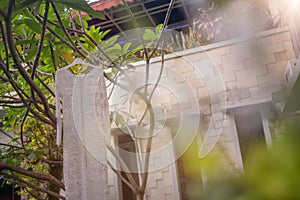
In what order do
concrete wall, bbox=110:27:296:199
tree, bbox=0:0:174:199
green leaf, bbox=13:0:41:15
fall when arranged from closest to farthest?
green leaf, bbox=13:0:41:15 < tree, bbox=0:0:174:199 < concrete wall, bbox=110:27:296:199

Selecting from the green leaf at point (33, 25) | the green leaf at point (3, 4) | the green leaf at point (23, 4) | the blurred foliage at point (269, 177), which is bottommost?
the blurred foliage at point (269, 177)

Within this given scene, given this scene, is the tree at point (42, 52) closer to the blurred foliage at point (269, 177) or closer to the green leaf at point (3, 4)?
the green leaf at point (3, 4)

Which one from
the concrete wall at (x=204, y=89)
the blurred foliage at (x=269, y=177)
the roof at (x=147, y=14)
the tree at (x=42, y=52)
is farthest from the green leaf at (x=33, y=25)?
the roof at (x=147, y=14)

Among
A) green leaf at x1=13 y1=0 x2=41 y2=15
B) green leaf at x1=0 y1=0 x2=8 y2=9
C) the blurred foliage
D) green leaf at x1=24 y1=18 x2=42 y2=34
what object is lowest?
the blurred foliage

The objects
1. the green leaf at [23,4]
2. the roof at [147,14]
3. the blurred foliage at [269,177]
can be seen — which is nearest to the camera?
the blurred foliage at [269,177]

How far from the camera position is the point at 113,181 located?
362 centimetres

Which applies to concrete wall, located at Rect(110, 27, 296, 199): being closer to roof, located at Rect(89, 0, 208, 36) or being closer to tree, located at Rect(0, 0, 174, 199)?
tree, located at Rect(0, 0, 174, 199)

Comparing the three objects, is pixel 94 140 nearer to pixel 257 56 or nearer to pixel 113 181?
pixel 257 56

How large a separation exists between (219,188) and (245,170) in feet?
0.09

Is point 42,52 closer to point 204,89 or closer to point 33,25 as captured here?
point 33,25

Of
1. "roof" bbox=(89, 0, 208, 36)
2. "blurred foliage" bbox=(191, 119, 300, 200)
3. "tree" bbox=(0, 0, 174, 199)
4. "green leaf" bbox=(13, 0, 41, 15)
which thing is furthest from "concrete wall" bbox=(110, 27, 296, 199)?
"blurred foliage" bbox=(191, 119, 300, 200)

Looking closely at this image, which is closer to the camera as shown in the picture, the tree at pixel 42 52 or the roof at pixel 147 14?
the tree at pixel 42 52

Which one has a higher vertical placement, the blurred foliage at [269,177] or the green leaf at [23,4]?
the green leaf at [23,4]

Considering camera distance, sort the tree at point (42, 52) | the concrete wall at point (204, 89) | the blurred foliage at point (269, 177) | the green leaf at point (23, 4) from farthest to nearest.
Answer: the concrete wall at point (204, 89) → the tree at point (42, 52) → the green leaf at point (23, 4) → the blurred foliage at point (269, 177)
